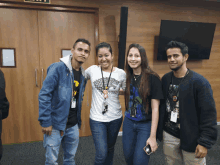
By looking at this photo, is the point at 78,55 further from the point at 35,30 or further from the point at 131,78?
the point at 35,30

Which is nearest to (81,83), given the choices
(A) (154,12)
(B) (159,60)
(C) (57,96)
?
(C) (57,96)

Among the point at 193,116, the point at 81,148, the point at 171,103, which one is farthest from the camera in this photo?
the point at 81,148

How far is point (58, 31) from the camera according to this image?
2607 mm

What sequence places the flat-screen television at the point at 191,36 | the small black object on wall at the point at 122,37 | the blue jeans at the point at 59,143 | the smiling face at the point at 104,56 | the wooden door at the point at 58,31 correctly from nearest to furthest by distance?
the blue jeans at the point at 59,143 < the smiling face at the point at 104,56 < the small black object on wall at the point at 122,37 < the wooden door at the point at 58,31 < the flat-screen television at the point at 191,36

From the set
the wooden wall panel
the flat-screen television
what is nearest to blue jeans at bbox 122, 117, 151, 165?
the wooden wall panel

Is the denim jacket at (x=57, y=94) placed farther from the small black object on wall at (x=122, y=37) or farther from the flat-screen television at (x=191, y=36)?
A: the flat-screen television at (x=191, y=36)

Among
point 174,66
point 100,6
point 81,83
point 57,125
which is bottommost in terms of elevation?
point 57,125

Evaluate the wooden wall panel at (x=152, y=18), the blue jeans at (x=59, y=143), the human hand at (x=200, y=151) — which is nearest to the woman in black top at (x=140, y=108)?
the human hand at (x=200, y=151)

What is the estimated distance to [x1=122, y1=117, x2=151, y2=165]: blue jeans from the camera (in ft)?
→ 4.28

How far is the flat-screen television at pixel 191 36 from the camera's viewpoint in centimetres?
276

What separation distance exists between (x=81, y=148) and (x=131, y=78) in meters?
1.68

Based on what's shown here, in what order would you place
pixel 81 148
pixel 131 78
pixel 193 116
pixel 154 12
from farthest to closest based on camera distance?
pixel 154 12
pixel 81 148
pixel 131 78
pixel 193 116

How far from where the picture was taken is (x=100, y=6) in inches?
102

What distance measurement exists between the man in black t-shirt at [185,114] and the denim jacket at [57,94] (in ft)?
3.07
